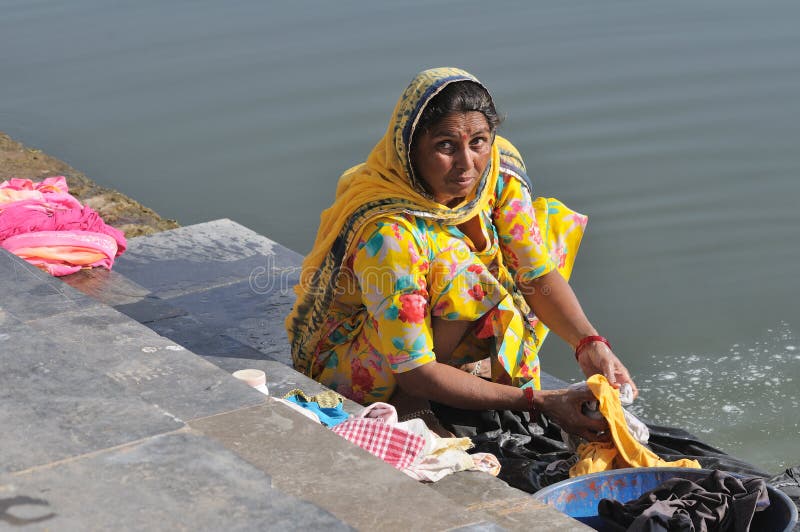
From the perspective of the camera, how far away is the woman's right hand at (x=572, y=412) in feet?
10.1

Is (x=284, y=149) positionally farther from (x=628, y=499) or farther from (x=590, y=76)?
(x=628, y=499)

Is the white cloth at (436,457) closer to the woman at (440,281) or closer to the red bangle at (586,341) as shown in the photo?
the woman at (440,281)

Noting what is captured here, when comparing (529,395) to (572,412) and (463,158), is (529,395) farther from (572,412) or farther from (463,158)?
(463,158)

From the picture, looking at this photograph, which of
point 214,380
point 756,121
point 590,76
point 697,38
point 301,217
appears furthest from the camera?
point 697,38

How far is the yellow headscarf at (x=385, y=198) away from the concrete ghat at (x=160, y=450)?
0.29 metres

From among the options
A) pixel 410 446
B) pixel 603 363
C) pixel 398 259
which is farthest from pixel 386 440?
pixel 603 363

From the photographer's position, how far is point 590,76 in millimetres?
8227

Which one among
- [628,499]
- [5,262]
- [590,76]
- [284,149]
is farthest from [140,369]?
[590,76]

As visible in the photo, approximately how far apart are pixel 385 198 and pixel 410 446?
2.73 feet

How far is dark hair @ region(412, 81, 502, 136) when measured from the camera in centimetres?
322

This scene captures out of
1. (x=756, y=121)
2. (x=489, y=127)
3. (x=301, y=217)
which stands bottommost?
(x=301, y=217)

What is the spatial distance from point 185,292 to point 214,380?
1.95 meters

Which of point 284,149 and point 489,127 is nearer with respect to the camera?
point 489,127

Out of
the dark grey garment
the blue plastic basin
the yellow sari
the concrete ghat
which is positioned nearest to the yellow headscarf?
the yellow sari
